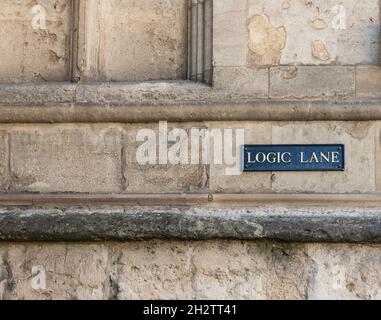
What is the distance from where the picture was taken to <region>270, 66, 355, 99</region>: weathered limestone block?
4426mm

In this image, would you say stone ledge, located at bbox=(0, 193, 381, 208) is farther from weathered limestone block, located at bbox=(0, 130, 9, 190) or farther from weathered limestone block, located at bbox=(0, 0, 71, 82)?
weathered limestone block, located at bbox=(0, 0, 71, 82)

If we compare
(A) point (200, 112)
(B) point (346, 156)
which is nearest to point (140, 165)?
(A) point (200, 112)

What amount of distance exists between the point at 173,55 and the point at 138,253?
117 centimetres

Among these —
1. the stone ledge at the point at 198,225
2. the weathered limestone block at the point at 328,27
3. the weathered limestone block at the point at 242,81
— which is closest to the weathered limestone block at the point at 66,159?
the stone ledge at the point at 198,225

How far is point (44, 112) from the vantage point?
4512mm

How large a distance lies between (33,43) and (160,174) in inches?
43.8

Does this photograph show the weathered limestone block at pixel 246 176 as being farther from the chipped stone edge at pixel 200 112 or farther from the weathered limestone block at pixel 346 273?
the weathered limestone block at pixel 346 273

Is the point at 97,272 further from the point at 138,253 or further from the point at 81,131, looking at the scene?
the point at 81,131

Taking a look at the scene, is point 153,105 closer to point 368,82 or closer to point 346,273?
point 368,82

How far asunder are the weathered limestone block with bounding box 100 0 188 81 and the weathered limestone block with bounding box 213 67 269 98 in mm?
309

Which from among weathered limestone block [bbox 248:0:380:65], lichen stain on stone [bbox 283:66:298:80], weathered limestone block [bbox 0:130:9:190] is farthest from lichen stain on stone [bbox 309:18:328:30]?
weathered limestone block [bbox 0:130:9:190]

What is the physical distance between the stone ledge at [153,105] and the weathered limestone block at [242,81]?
31 millimetres

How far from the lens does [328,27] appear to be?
4.49 metres
